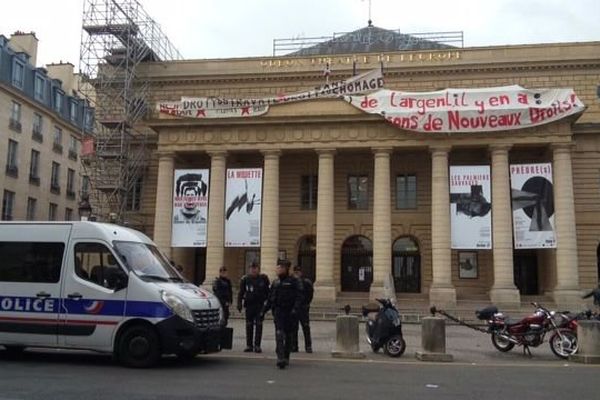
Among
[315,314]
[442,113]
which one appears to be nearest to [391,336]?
[315,314]

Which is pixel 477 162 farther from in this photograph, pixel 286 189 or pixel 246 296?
pixel 246 296

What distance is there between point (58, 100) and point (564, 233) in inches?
1590

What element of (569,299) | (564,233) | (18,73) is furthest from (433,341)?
(18,73)

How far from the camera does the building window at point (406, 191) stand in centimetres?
3566

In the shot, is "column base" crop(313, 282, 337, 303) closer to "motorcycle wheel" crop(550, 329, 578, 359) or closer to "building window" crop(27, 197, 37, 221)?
"motorcycle wheel" crop(550, 329, 578, 359)

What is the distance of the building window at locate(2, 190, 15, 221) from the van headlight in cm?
3702

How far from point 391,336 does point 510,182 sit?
20028 millimetres

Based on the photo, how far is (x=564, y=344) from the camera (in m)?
13.4

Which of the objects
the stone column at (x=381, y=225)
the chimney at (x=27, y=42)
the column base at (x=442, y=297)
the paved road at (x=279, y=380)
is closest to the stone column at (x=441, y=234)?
the column base at (x=442, y=297)

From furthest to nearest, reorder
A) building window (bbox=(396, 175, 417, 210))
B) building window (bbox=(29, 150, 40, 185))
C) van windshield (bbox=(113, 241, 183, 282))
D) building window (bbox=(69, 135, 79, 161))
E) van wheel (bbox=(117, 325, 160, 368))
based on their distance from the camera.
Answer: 1. building window (bbox=(69, 135, 79, 161))
2. building window (bbox=(29, 150, 40, 185))
3. building window (bbox=(396, 175, 417, 210))
4. van windshield (bbox=(113, 241, 183, 282))
5. van wheel (bbox=(117, 325, 160, 368))

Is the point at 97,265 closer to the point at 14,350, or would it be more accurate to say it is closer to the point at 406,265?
the point at 14,350

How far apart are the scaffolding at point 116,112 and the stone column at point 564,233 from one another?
22913 mm

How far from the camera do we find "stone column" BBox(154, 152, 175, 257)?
108 ft

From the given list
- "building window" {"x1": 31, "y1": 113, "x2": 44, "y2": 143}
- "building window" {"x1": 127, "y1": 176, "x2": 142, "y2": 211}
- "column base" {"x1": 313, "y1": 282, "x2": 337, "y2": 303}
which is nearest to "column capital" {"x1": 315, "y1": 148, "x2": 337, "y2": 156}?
"column base" {"x1": 313, "y1": 282, "x2": 337, "y2": 303}
